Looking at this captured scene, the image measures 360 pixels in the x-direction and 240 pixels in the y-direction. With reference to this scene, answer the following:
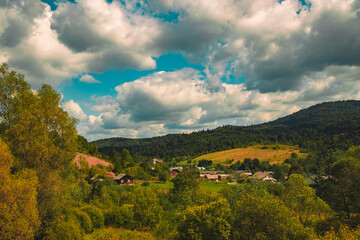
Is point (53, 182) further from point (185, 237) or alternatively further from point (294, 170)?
point (294, 170)

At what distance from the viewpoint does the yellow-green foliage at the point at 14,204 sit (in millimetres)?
17469

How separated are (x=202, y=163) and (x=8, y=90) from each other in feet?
598

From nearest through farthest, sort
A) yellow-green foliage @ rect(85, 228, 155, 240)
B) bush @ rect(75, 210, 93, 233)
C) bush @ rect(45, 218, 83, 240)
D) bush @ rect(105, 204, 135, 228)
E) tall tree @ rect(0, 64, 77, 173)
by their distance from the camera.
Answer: tall tree @ rect(0, 64, 77, 173) < bush @ rect(45, 218, 83, 240) < yellow-green foliage @ rect(85, 228, 155, 240) < bush @ rect(75, 210, 93, 233) < bush @ rect(105, 204, 135, 228)

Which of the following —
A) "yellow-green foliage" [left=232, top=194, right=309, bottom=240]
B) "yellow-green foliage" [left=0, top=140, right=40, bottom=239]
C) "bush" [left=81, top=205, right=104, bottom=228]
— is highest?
"yellow-green foliage" [left=0, top=140, right=40, bottom=239]

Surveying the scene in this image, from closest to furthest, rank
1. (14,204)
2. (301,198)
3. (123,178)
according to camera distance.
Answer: (14,204) → (301,198) → (123,178)

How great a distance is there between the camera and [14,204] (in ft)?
59.1

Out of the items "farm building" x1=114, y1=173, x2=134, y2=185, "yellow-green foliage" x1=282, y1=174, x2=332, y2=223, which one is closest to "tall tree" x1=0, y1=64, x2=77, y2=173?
"yellow-green foliage" x1=282, y1=174, x2=332, y2=223

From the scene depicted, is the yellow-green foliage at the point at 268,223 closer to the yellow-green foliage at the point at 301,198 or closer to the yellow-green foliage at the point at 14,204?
the yellow-green foliage at the point at 301,198

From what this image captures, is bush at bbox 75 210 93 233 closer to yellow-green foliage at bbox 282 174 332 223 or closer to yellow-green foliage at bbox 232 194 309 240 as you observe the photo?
yellow-green foliage at bbox 232 194 309 240

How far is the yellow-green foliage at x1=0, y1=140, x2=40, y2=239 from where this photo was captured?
17469 mm

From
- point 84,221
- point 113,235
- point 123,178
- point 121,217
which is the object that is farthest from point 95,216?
point 123,178

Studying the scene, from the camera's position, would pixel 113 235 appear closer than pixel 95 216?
Yes

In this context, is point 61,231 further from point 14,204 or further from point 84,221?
point 84,221

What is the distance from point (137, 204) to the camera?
44.7 m
